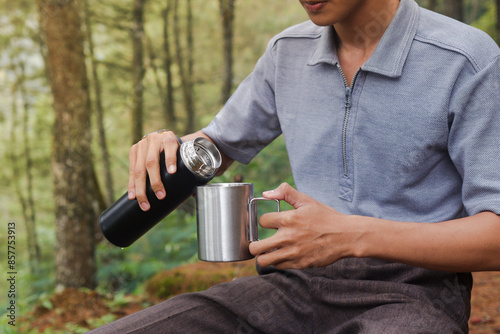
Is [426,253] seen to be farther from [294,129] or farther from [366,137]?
[294,129]

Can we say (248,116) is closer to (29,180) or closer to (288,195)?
(288,195)

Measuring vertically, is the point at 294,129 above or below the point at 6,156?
above

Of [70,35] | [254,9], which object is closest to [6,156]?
[254,9]

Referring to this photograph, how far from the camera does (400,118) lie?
58.7 inches

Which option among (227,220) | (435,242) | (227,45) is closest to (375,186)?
(435,242)

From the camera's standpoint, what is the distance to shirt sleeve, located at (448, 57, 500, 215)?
130 cm

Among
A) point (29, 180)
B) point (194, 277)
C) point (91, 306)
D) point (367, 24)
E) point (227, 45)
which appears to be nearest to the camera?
point (367, 24)

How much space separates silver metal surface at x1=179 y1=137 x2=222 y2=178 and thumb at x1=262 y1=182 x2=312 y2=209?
0.71 feet

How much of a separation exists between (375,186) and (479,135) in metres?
0.37

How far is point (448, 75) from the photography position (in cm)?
141

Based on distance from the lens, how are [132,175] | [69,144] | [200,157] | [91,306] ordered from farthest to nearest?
[69,144]
[91,306]
[132,175]
[200,157]

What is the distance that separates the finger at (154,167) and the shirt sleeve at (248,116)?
41 centimetres

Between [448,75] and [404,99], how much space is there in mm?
148

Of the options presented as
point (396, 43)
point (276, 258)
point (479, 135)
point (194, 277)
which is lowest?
point (194, 277)
